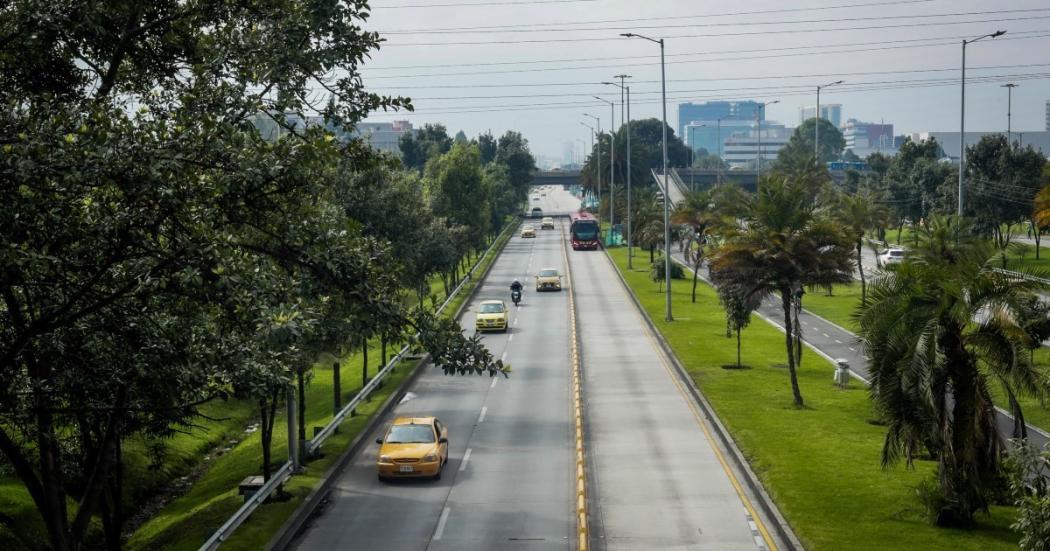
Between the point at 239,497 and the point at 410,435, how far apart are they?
13.6 ft

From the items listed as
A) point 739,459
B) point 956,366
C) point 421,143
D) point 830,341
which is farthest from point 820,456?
point 421,143

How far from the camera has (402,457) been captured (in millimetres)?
26312

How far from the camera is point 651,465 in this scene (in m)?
27.6

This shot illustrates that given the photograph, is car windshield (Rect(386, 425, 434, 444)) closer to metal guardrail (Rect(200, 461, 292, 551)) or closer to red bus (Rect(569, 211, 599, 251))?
metal guardrail (Rect(200, 461, 292, 551))

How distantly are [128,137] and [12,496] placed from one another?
792 inches

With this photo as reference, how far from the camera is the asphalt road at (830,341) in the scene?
32747 mm

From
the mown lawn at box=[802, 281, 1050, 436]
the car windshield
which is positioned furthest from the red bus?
the car windshield

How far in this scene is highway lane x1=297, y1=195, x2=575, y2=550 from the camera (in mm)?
22047

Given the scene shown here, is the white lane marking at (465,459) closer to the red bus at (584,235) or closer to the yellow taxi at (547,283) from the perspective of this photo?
the yellow taxi at (547,283)

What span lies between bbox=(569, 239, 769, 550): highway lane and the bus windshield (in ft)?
173

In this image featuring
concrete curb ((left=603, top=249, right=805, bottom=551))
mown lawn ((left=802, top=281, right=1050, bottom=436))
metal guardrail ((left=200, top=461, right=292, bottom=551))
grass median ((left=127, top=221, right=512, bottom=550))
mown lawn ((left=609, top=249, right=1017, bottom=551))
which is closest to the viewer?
metal guardrail ((left=200, top=461, right=292, bottom=551))

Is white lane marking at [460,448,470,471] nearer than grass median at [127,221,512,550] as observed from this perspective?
No

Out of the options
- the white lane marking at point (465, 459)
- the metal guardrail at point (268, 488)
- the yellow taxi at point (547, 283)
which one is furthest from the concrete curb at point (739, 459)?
the yellow taxi at point (547, 283)

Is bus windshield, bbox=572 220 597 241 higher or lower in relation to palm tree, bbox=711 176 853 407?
lower
